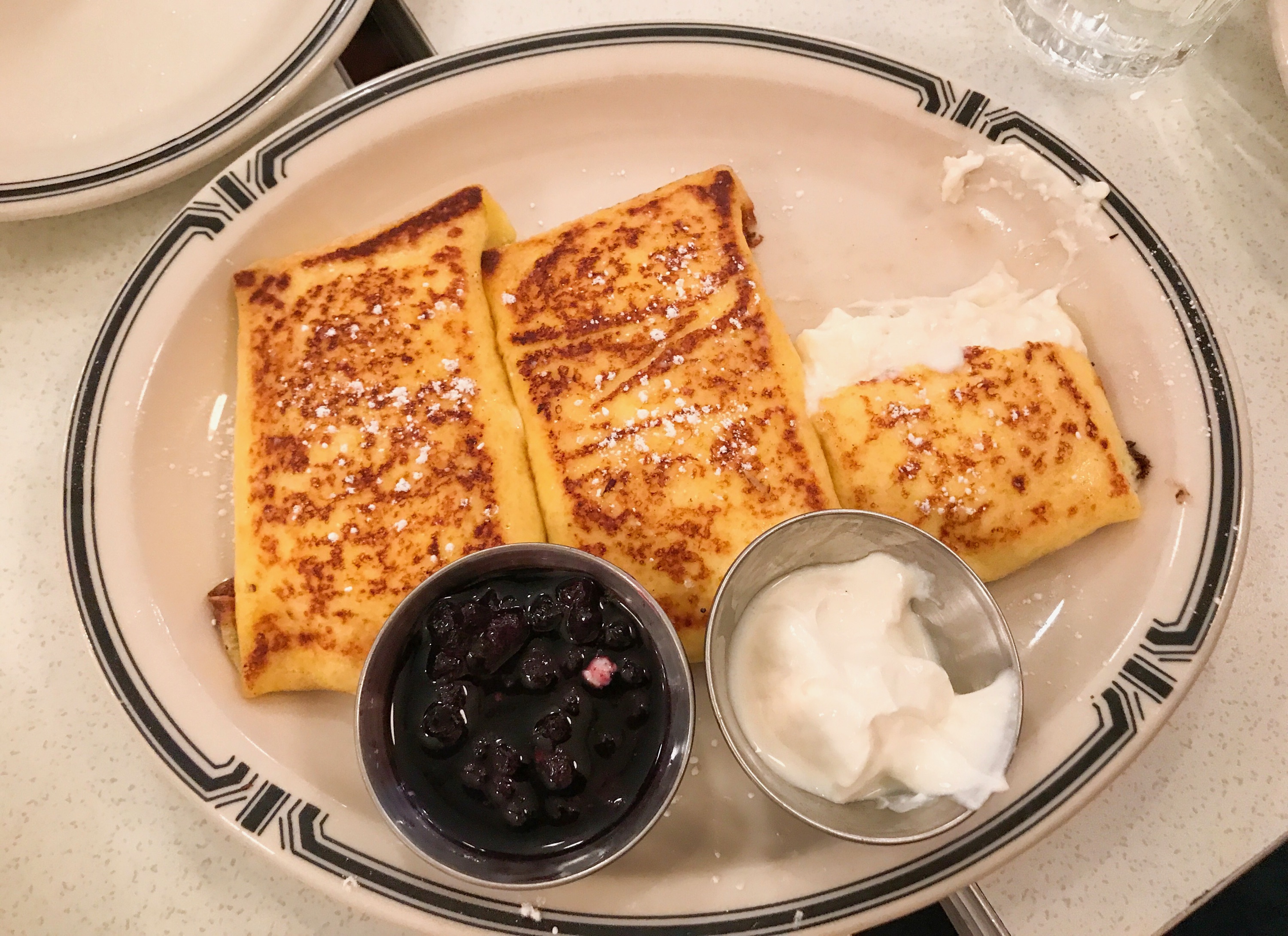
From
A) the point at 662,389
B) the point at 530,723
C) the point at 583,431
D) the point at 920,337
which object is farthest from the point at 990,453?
the point at 530,723

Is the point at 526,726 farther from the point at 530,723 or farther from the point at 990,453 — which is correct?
the point at 990,453

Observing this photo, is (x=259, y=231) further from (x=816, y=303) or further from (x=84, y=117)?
(x=816, y=303)

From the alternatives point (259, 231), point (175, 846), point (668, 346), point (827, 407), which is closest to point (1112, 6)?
point (827, 407)

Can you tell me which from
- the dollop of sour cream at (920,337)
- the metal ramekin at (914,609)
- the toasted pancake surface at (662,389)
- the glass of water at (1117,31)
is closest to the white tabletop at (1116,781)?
the glass of water at (1117,31)

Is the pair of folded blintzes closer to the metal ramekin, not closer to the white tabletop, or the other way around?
the metal ramekin

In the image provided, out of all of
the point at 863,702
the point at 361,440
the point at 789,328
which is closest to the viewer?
the point at 863,702

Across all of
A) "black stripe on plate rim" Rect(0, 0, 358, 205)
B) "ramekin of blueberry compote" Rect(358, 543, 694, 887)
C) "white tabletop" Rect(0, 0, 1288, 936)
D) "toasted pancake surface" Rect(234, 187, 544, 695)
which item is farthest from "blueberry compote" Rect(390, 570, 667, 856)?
"black stripe on plate rim" Rect(0, 0, 358, 205)
